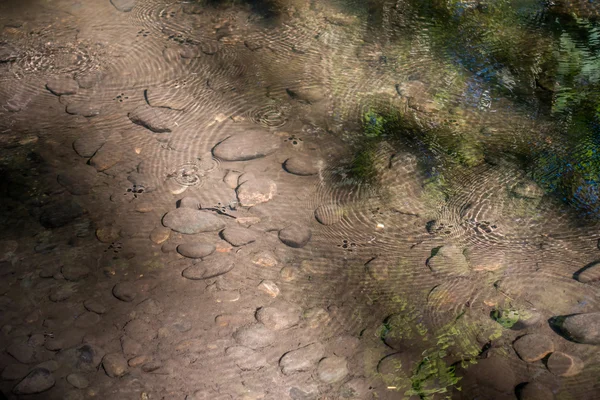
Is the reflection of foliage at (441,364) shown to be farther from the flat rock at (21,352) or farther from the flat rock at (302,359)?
the flat rock at (21,352)

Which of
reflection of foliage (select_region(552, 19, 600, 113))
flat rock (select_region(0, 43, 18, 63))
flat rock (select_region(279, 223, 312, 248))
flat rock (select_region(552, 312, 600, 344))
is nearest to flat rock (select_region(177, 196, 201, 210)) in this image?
flat rock (select_region(279, 223, 312, 248))

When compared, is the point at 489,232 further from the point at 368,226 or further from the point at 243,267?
the point at 243,267

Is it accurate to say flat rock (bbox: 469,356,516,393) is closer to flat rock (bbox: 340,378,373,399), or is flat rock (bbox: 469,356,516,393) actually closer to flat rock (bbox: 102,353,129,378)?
flat rock (bbox: 340,378,373,399)

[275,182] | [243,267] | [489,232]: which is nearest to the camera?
[243,267]

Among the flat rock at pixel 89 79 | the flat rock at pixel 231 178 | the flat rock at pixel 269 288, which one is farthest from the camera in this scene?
the flat rock at pixel 89 79

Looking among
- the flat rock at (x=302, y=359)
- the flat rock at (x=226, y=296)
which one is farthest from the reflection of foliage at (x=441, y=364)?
the flat rock at (x=226, y=296)

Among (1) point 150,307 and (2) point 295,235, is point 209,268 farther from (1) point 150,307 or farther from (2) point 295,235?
(2) point 295,235

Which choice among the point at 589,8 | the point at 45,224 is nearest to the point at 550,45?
the point at 589,8
